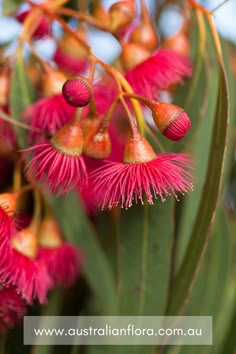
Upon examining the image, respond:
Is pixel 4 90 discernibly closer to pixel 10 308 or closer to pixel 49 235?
pixel 49 235

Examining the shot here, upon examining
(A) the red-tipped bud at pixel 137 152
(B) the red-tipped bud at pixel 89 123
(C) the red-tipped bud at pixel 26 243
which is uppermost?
(B) the red-tipped bud at pixel 89 123

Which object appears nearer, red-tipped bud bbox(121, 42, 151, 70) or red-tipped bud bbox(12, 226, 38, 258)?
red-tipped bud bbox(12, 226, 38, 258)

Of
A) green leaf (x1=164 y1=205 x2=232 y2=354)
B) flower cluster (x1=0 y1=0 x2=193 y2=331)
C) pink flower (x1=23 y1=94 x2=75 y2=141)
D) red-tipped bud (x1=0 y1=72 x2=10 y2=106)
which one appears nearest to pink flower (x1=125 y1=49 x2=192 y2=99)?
flower cluster (x1=0 y1=0 x2=193 y2=331)

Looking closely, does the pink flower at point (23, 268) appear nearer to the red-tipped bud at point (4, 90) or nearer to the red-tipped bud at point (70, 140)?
the red-tipped bud at point (70, 140)

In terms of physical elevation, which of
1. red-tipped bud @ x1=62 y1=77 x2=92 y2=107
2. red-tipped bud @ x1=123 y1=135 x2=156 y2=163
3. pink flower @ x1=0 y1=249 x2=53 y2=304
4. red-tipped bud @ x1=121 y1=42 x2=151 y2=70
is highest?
red-tipped bud @ x1=121 y1=42 x2=151 y2=70

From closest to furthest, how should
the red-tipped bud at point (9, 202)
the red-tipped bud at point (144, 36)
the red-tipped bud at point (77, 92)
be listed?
the red-tipped bud at point (77, 92) < the red-tipped bud at point (9, 202) < the red-tipped bud at point (144, 36)

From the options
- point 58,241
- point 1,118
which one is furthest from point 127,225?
point 1,118

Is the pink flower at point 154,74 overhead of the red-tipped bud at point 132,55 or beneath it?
beneath

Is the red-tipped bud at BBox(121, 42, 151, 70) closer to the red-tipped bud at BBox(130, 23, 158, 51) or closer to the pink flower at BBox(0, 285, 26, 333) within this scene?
the red-tipped bud at BBox(130, 23, 158, 51)

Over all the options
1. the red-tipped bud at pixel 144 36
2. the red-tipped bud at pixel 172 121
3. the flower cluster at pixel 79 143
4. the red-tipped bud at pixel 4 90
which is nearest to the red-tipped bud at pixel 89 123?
the flower cluster at pixel 79 143
